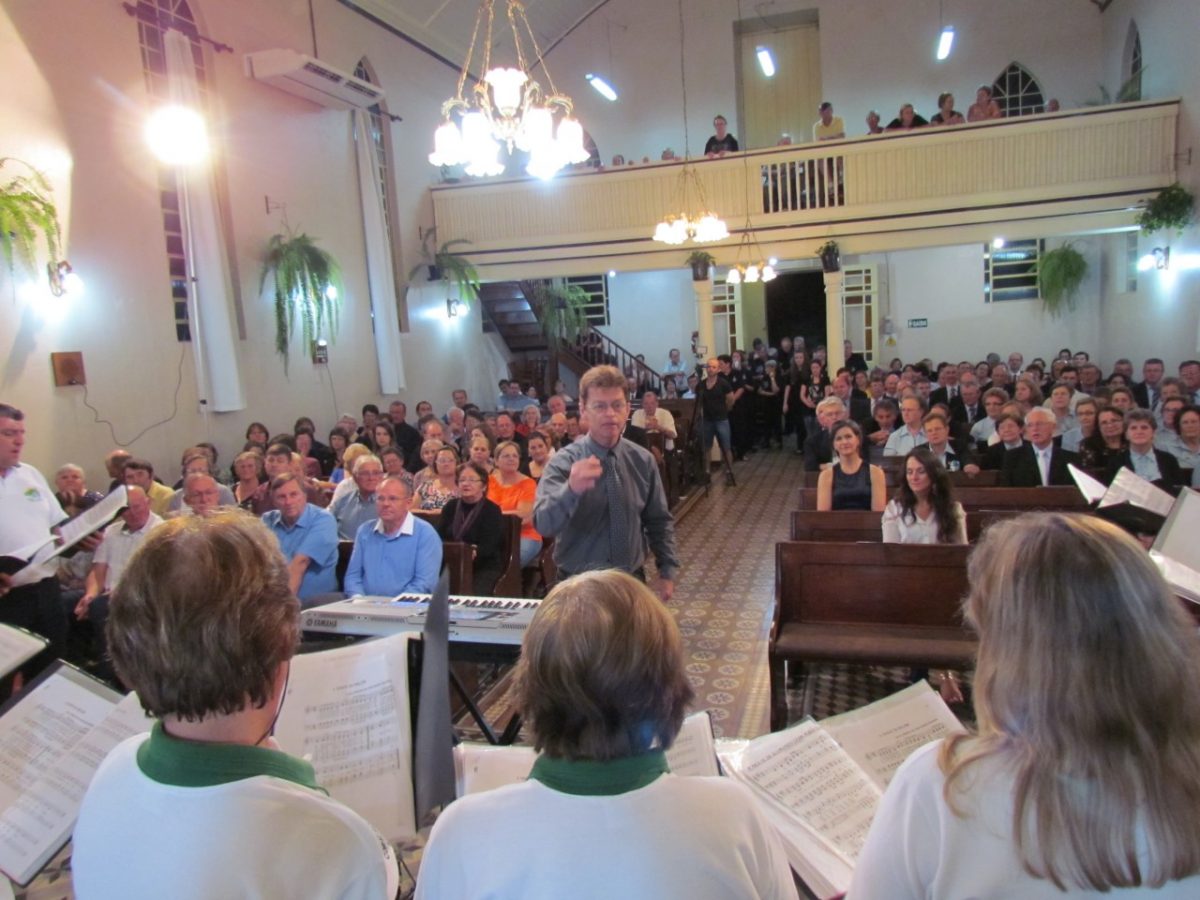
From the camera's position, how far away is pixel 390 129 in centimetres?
1173

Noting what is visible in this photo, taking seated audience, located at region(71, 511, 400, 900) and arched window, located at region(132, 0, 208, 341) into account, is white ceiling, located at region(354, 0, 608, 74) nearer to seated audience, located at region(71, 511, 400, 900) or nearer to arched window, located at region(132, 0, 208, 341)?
arched window, located at region(132, 0, 208, 341)

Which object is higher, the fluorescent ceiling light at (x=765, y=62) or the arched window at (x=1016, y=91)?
the fluorescent ceiling light at (x=765, y=62)

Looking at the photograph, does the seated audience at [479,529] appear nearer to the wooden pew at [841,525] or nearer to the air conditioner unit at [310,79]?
the wooden pew at [841,525]

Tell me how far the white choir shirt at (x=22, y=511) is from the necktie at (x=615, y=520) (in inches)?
114

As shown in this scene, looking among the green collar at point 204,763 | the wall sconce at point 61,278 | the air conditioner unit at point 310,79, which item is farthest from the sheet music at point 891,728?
the air conditioner unit at point 310,79

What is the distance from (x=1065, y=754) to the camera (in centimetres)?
92

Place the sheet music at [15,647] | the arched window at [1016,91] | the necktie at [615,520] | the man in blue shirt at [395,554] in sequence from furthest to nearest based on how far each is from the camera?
the arched window at [1016,91]
the man in blue shirt at [395,554]
the necktie at [615,520]
the sheet music at [15,647]

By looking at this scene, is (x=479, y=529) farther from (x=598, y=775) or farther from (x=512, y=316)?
(x=512, y=316)

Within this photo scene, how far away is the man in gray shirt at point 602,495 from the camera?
9.50 ft

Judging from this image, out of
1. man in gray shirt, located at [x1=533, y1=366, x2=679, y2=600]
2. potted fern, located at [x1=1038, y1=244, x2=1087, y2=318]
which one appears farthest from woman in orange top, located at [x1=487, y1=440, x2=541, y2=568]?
potted fern, located at [x1=1038, y1=244, x2=1087, y2=318]

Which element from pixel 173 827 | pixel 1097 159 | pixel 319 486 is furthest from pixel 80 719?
pixel 1097 159

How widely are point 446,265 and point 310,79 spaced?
3.34m

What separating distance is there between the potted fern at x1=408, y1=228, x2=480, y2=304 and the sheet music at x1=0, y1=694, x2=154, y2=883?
11.0 m

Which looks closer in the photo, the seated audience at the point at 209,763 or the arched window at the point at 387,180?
the seated audience at the point at 209,763
